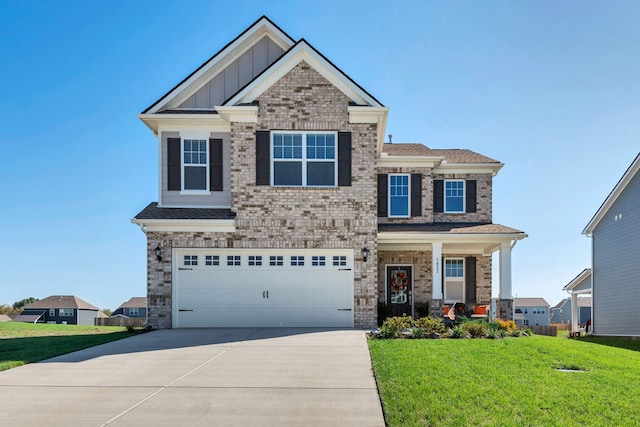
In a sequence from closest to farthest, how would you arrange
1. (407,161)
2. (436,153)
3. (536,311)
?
(407,161) < (436,153) < (536,311)

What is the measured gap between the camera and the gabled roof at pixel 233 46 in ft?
61.2

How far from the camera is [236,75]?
19297 millimetres

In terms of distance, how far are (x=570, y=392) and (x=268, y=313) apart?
411 inches

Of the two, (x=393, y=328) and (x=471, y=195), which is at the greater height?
(x=471, y=195)

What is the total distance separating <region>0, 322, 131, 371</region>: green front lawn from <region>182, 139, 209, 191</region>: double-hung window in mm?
4745

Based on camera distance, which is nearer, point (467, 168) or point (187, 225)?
point (187, 225)

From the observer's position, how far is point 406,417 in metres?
7.36

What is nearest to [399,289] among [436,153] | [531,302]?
[436,153]

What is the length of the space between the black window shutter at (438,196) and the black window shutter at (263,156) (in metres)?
6.75

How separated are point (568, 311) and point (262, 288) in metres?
51.5

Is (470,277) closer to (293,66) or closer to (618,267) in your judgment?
(618,267)

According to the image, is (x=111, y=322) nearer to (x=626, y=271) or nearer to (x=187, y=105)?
(x=187, y=105)


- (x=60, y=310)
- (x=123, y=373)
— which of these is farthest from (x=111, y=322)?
(x=60, y=310)

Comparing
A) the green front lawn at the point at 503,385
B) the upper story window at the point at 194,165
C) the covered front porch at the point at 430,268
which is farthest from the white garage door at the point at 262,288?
the green front lawn at the point at 503,385
